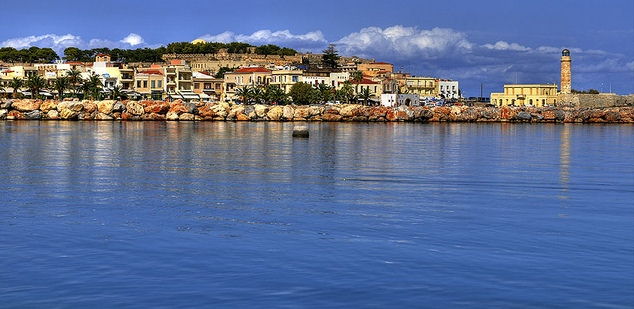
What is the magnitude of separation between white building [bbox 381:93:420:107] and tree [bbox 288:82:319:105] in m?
13.9

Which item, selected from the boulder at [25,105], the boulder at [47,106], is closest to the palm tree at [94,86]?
the boulder at [47,106]

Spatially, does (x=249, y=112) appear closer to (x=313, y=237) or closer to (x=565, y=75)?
(x=565, y=75)

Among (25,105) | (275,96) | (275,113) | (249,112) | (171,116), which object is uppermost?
(275,96)

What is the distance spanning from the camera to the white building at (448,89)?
18418 cm

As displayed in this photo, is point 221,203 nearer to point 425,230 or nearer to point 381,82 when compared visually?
point 425,230

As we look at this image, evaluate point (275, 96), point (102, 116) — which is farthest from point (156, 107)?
point (275, 96)

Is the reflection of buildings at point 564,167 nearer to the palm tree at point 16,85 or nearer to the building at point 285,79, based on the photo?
the building at point 285,79

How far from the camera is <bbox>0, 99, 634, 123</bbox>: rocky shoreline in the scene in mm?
118938

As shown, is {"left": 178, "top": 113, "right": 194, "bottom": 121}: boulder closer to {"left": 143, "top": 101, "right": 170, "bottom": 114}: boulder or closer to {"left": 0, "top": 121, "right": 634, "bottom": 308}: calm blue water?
{"left": 143, "top": 101, "right": 170, "bottom": 114}: boulder

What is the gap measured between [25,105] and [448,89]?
3607 inches

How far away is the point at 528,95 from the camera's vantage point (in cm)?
16488

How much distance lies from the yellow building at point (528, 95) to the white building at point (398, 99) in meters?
17.8

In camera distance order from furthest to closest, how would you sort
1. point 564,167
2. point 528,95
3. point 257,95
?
point 528,95 < point 257,95 < point 564,167

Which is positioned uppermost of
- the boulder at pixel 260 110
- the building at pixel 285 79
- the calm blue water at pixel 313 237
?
the building at pixel 285 79
